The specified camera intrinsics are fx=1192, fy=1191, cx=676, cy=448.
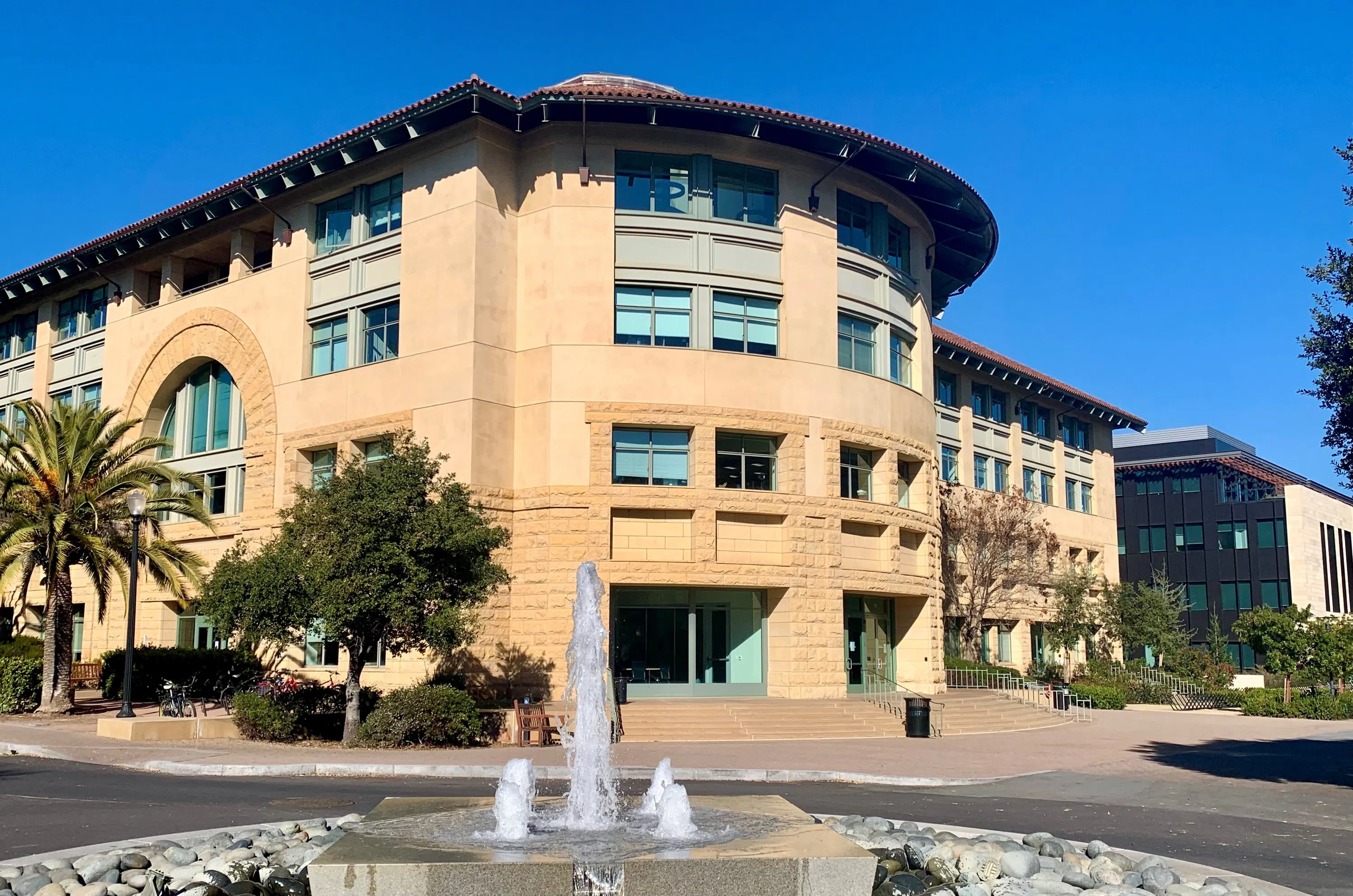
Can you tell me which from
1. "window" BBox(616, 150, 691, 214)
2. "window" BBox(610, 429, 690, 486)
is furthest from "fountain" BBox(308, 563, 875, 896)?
"window" BBox(616, 150, 691, 214)

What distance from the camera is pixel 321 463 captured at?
37250 millimetres

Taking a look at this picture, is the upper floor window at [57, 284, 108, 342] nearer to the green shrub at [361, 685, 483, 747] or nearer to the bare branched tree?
the green shrub at [361, 685, 483, 747]

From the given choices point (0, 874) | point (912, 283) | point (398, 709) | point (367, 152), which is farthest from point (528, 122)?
point (0, 874)

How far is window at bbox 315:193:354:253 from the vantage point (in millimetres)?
37156

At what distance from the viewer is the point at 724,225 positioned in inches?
1369

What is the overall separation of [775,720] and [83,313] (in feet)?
114

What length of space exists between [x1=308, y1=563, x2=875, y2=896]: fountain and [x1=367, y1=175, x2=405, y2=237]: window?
26411 millimetres

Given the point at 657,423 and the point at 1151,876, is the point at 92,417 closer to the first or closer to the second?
the point at 657,423

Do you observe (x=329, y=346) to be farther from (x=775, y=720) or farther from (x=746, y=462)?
(x=775, y=720)

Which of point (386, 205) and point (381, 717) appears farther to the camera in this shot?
point (386, 205)

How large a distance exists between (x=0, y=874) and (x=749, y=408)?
26256 millimetres

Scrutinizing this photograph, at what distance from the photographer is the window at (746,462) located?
112ft

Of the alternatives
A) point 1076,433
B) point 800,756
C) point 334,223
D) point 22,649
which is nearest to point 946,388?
point 1076,433

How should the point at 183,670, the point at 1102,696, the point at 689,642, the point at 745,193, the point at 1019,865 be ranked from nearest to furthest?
the point at 1019,865
the point at 689,642
the point at 183,670
the point at 745,193
the point at 1102,696
